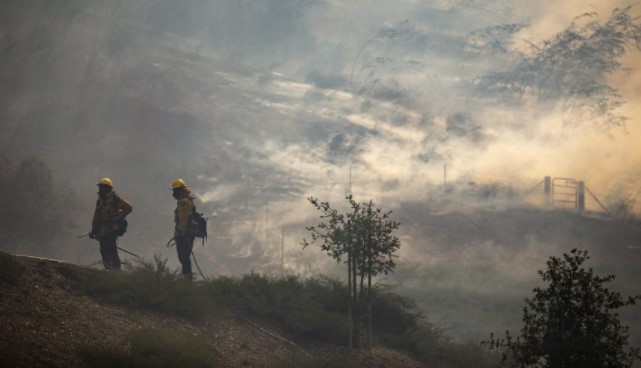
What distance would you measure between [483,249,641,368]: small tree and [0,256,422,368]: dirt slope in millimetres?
5063

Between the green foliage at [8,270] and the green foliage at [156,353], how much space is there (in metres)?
2.52

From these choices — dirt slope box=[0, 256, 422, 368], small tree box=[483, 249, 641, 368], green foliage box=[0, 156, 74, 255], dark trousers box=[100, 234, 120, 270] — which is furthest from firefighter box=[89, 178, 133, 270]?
green foliage box=[0, 156, 74, 255]

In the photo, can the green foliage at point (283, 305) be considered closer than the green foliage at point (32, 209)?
Yes

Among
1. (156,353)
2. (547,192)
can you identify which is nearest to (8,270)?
(156,353)

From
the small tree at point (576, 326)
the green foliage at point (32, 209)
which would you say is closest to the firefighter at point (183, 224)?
the small tree at point (576, 326)

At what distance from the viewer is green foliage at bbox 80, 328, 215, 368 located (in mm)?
11445

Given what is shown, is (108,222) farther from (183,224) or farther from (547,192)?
(547,192)

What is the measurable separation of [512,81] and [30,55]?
6375 cm

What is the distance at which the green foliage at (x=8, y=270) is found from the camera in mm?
13277

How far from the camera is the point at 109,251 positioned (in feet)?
52.9

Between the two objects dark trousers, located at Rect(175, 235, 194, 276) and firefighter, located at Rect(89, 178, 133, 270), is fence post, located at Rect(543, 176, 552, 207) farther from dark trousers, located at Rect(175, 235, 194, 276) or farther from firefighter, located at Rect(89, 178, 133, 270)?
firefighter, located at Rect(89, 178, 133, 270)

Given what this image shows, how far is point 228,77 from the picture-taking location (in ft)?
328

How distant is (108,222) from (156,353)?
444 centimetres

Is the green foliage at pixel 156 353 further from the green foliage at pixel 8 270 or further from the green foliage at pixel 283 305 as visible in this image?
the green foliage at pixel 283 305
